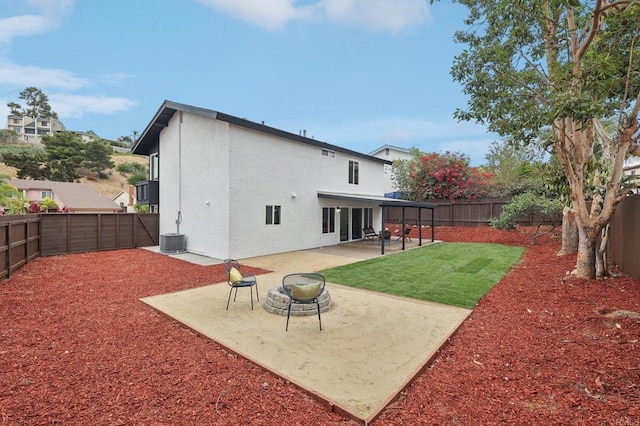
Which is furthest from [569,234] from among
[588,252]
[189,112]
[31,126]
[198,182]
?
[31,126]

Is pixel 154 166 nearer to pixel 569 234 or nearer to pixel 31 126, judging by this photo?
pixel 569 234

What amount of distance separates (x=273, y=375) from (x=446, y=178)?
69.5ft

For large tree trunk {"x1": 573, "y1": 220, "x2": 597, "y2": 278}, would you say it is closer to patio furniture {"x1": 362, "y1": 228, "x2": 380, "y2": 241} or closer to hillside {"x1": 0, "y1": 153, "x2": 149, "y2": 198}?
patio furniture {"x1": 362, "y1": 228, "x2": 380, "y2": 241}

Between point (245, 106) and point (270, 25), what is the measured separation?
19727 mm

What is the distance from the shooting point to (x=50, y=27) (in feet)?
53.7

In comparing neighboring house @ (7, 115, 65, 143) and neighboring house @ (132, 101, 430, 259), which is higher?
neighboring house @ (7, 115, 65, 143)

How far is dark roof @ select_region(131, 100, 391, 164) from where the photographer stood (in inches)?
434

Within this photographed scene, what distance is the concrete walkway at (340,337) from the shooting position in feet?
10.7

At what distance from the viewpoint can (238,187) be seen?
37.3 ft

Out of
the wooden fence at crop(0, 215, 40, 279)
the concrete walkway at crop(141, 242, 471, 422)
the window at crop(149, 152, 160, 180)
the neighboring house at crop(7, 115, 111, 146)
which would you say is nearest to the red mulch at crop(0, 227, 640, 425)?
the concrete walkway at crop(141, 242, 471, 422)

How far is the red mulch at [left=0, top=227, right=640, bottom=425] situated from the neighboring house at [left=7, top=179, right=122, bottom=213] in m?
30.7

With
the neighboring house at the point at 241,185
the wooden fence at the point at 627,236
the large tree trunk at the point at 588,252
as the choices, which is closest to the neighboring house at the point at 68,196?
the neighboring house at the point at 241,185

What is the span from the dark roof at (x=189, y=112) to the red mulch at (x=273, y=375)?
688 cm

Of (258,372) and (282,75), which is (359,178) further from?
(258,372)
